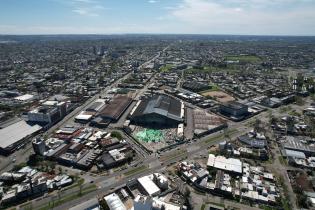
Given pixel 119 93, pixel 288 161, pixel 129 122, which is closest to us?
pixel 288 161

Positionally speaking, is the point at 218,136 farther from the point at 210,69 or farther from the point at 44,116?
the point at 210,69

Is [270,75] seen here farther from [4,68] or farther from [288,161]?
[4,68]

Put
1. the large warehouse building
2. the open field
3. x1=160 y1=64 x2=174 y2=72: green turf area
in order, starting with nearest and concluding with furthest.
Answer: the large warehouse building, the open field, x1=160 y1=64 x2=174 y2=72: green turf area

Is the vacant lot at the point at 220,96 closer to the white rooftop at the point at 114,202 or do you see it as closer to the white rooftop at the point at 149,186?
the white rooftop at the point at 149,186

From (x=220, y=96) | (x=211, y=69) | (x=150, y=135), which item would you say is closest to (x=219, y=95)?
(x=220, y=96)

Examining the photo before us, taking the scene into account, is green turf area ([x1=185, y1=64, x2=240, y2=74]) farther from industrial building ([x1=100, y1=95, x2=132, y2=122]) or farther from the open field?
industrial building ([x1=100, y1=95, x2=132, y2=122])

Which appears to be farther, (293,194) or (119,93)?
(119,93)

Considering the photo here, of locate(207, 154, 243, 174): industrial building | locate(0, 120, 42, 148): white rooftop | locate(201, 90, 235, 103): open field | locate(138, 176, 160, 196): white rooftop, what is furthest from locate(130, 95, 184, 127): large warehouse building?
locate(138, 176, 160, 196): white rooftop

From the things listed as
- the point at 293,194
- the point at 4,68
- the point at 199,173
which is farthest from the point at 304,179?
the point at 4,68
